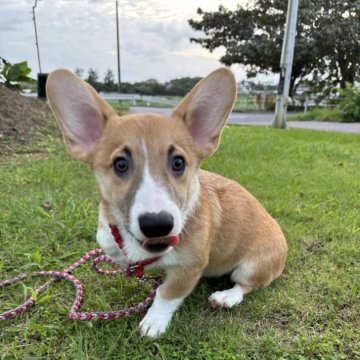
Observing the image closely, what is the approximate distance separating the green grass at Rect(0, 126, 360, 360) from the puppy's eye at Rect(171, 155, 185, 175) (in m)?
0.84

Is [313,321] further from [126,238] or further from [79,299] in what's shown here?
[79,299]

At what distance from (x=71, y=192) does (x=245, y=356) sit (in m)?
2.67

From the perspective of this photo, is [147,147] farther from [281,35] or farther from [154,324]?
[281,35]

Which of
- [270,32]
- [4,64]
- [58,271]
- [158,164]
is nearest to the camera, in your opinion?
[158,164]

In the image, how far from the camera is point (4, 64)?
30.6 feet

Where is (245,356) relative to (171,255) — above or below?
below

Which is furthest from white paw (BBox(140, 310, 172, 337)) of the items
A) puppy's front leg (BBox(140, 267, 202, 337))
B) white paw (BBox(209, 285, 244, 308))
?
white paw (BBox(209, 285, 244, 308))

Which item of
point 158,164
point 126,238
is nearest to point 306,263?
point 126,238

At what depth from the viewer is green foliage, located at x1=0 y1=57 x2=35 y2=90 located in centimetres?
934

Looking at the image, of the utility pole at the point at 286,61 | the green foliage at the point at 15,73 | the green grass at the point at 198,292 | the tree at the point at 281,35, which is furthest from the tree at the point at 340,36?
the green grass at the point at 198,292

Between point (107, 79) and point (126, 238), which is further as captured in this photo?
point (107, 79)

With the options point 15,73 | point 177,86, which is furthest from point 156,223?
point 177,86

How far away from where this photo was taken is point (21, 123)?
7309 mm

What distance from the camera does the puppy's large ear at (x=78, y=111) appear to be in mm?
2133
